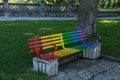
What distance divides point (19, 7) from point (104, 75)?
55.7 feet

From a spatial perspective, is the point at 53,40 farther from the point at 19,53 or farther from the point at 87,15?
the point at 87,15

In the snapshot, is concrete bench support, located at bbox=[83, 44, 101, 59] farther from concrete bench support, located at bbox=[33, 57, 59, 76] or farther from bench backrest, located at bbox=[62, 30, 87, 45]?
concrete bench support, located at bbox=[33, 57, 59, 76]

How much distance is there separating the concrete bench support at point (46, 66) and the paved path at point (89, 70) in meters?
0.15

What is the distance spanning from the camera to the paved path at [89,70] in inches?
277

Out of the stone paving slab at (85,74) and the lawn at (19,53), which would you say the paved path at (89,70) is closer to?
the stone paving slab at (85,74)

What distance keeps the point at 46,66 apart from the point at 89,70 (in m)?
1.39

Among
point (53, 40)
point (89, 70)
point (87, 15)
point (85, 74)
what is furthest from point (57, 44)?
point (87, 15)

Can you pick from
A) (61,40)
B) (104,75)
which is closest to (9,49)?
(61,40)

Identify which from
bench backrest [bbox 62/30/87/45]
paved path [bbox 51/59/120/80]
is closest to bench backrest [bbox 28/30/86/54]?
bench backrest [bbox 62/30/87/45]

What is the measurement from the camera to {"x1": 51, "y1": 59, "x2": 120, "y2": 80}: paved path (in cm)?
703

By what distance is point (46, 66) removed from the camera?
677cm

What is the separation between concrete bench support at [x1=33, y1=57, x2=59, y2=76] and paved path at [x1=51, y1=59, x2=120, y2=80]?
0.49 feet

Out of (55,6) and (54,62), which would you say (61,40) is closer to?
(54,62)

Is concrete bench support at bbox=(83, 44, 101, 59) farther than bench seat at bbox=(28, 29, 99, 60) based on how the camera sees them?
Yes
